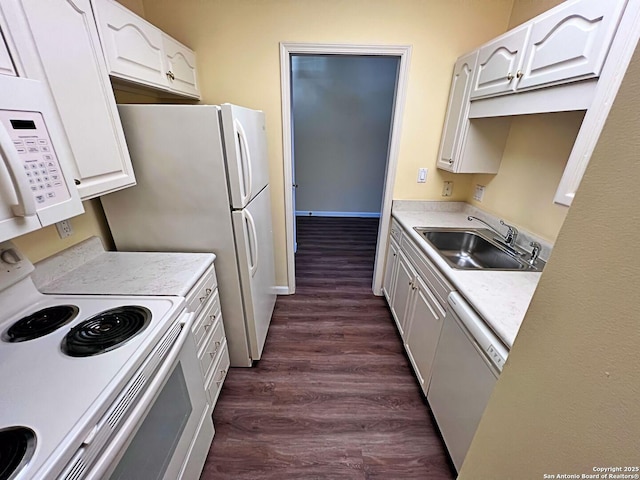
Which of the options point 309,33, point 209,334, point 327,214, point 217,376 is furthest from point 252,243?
point 327,214

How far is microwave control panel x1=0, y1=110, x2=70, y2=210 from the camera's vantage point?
0.76 metres

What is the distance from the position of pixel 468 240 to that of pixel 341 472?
1.68 m

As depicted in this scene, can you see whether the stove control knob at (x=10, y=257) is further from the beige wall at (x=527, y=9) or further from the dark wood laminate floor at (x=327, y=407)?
the beige wall at (x=527, y=9)

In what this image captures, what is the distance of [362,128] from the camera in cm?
470

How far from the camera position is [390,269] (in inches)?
100

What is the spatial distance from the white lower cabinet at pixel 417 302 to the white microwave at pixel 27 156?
163cm

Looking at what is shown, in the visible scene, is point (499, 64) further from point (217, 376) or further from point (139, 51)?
point (217, 376)

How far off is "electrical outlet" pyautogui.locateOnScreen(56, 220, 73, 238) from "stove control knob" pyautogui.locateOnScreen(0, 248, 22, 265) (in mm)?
256

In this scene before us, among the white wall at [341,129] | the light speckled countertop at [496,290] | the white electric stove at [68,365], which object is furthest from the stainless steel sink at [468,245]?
the white wall at [341,129]

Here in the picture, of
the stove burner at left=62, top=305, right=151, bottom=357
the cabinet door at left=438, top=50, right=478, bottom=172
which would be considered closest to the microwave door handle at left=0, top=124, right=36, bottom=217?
the stove burner at left=62, top=305, right=151, bottom=357

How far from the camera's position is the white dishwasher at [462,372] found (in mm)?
1046

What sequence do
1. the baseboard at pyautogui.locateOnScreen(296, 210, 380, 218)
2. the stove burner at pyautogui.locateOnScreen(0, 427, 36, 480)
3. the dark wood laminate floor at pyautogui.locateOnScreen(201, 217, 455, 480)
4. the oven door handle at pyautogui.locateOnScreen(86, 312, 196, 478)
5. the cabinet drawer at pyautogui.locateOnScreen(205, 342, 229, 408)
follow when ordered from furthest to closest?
the baseboard at pyautogui.locateOnScreen(296, 210, 380, 218) → the cabinet drawer at pyautogui.locateOnScreen(205, 342, 229, 408) → the dark wood laminate floor at pyautogui.locateOnScreen(201, 217, 455, 480) → the oven door handle at pyautogui.locateOnScreen(86, 312, 196, 478) → the stove burner at pyautogui.locateOnScreen(0, 427, 36, 480)

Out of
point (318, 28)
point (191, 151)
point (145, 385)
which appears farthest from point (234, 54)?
point (145, 385)

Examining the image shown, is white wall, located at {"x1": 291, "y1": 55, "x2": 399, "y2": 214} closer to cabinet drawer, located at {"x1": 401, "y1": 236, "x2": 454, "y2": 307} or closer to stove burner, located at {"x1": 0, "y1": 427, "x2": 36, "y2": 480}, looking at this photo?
cabinet drawer, located at {"x1": 401, "y1": 236, "x2": 454, "y2": 307}
